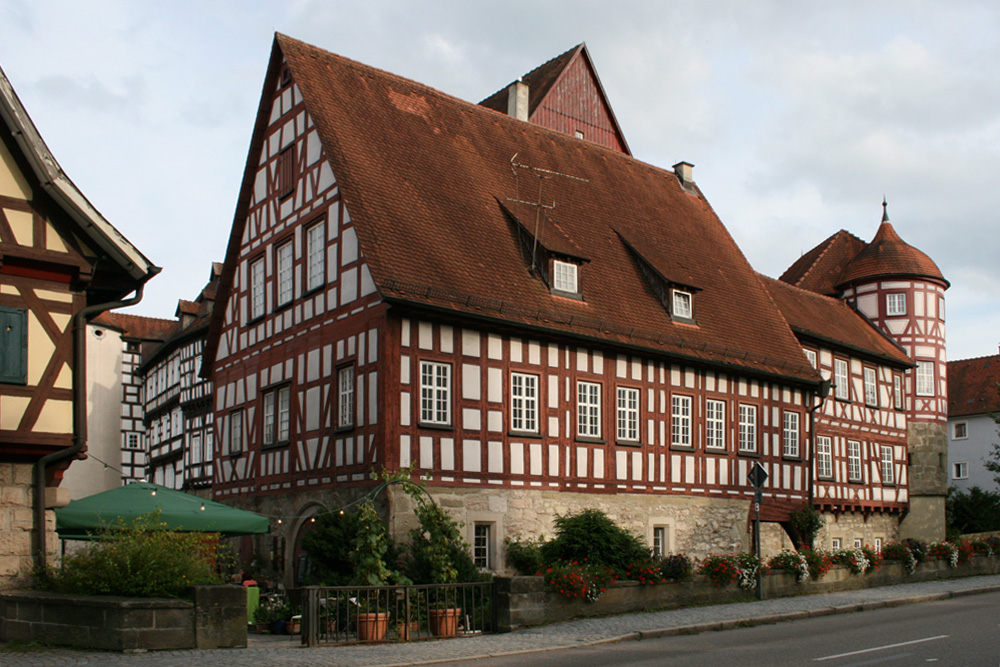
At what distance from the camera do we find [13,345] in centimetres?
1498

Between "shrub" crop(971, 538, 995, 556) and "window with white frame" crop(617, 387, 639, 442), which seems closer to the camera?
"window with white frame" crop(617, 387, 639, 442)

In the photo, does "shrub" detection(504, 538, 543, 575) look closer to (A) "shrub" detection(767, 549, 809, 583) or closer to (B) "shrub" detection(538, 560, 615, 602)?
(B) "shrub" detection(538, 560, 615, 602)

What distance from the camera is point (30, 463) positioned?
49.7 ft

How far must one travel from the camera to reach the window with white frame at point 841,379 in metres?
33.3

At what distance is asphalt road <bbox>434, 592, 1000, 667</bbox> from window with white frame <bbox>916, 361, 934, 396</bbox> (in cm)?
2159

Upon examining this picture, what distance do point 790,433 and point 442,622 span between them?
15.9 m

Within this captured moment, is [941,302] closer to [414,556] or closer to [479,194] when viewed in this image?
[479,194]

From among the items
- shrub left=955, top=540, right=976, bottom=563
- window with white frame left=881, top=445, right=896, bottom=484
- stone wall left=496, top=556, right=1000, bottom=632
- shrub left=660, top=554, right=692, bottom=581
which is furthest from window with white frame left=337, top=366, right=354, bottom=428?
window with white frame left=881, top=445, right=896, bottom=484

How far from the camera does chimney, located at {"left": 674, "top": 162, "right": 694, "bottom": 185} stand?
113ft

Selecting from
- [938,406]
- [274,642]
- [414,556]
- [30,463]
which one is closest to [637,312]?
[414,556]

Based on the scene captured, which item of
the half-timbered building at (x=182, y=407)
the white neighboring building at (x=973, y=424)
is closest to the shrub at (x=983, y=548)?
the half-timbered building at (x=182, y=407)

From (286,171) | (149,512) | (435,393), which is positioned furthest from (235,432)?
(149,512)

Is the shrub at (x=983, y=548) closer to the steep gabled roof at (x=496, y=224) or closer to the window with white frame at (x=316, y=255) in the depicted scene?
the steep gabled roof at (x=496, y=224)

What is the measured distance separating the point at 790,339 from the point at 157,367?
27505mm
